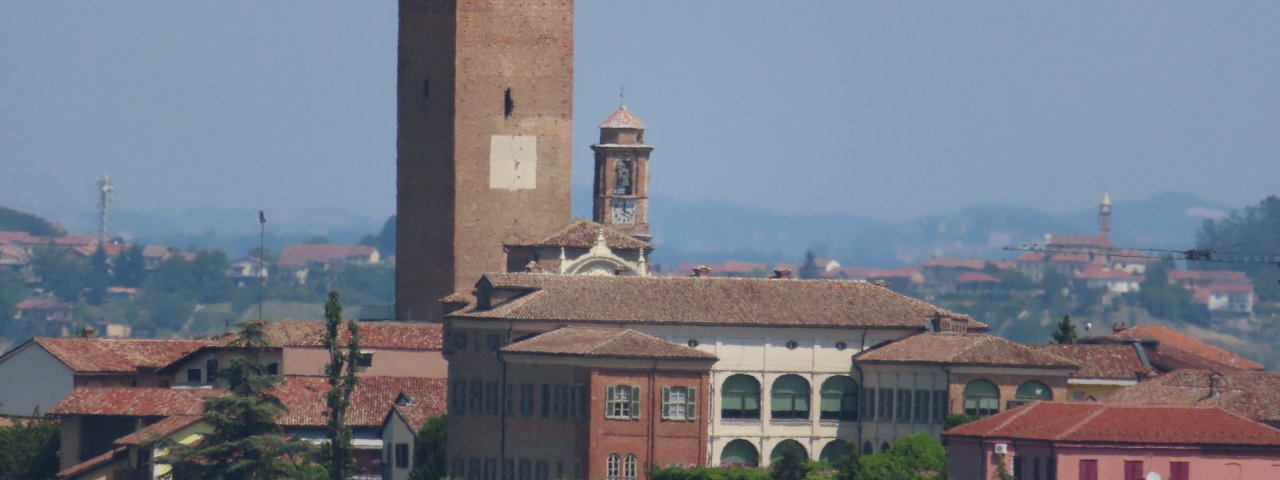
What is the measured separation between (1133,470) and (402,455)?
917 inches

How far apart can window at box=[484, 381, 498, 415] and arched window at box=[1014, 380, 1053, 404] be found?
40.0 feet

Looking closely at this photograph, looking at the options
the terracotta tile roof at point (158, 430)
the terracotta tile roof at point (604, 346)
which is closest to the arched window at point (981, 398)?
the terracotta tile roof at point (604, 346)

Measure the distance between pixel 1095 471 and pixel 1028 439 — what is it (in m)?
2.23

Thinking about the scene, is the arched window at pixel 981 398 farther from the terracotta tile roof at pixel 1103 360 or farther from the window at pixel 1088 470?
the window at pixel 1088 470

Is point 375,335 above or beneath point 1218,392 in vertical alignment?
above

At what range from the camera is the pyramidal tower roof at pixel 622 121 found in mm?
112938

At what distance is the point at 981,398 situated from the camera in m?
89.3

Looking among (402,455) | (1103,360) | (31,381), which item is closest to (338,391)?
(402,455)

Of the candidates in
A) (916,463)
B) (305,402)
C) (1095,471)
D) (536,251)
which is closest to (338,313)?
(305,402)

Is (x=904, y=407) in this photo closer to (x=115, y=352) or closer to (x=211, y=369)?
(x=211, y=369)

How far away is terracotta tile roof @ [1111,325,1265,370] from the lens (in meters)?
107

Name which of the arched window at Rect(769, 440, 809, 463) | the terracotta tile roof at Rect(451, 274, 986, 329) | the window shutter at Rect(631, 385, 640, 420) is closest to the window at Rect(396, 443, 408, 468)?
the terracotta tile roof at Rect(451, 274, 986, 329)

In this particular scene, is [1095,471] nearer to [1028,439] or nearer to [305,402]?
[1028,439]

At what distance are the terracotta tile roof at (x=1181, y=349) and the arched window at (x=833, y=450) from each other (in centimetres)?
1486
